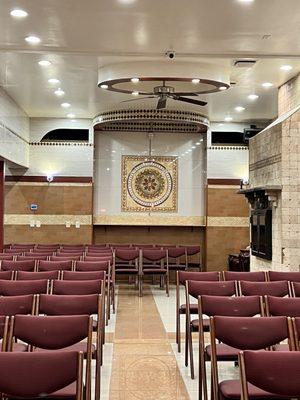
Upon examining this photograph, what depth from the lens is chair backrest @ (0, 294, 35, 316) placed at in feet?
15.4

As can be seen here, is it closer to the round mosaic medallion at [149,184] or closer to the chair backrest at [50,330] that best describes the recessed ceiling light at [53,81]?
the round mosaic medallion at [149,184]

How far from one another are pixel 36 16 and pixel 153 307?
16.7 feet

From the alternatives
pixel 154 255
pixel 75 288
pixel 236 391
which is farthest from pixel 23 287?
pixel 154 255

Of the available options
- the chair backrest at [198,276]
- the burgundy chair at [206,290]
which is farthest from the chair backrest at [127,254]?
the burgundy chair at [206,290]

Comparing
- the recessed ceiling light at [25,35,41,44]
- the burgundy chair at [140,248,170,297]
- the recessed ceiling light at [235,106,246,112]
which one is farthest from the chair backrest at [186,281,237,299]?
A: the recessed ceiling light at [235,106,246,112]

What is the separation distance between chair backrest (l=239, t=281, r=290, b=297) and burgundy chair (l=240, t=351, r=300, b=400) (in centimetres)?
297

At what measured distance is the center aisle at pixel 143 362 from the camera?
4.83 metres

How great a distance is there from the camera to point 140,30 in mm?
7805

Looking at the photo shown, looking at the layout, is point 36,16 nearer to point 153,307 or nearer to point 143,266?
point 153,307

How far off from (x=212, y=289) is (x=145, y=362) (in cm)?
101

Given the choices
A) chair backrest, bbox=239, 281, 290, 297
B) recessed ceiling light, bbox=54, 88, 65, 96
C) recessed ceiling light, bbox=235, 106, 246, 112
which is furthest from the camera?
recessed ceiling light, bbox=235, 106, 246, 112

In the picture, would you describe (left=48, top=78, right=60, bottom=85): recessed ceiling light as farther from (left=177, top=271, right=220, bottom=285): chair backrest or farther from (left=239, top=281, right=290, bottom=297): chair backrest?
(left=239, top=281, right=290, bottom=297): chair backrest

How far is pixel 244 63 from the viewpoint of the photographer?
959 cm

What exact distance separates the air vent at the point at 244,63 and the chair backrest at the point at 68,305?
236 inches
